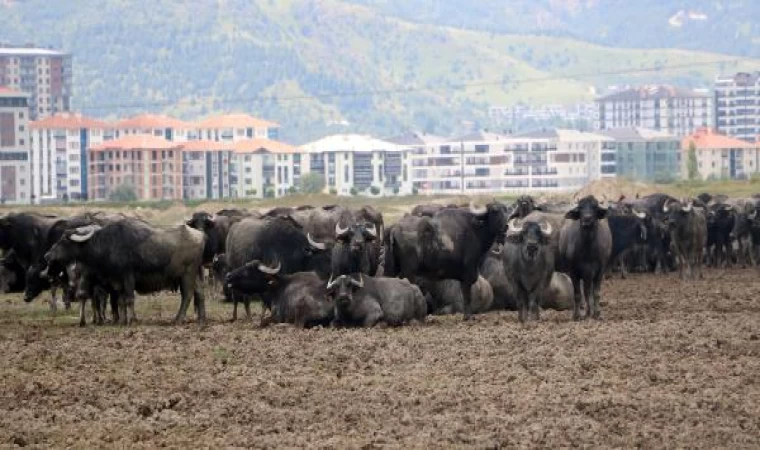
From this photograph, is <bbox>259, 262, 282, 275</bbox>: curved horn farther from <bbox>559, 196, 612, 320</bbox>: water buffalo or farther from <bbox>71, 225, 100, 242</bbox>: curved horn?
<bbox>559, 196, 612, 320</bbox>: water buffalo

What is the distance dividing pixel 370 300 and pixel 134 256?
393 centimetres

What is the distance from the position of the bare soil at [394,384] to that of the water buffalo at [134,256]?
84 cm

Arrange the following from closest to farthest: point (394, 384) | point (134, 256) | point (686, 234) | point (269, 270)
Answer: point (394, 384), point (269, 270), point (134, 256), point (686, 234)

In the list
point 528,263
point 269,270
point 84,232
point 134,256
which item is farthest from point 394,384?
point 84,232

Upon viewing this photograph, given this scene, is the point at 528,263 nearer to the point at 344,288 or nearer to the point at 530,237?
the point at 530,237

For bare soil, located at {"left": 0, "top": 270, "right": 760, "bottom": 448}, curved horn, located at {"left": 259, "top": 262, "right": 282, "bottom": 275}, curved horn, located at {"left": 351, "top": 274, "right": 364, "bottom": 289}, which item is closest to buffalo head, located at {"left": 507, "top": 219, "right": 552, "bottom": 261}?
bare soil, located at {"left": 0, "top": 270, "right": 760, "bottom": 448}

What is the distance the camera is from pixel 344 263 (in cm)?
2828

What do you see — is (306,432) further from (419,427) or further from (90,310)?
(90,310)

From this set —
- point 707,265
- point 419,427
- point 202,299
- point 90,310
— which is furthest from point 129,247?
point 707,265

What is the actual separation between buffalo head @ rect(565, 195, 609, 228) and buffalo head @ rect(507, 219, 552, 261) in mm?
568

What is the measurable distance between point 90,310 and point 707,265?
64.9 feet

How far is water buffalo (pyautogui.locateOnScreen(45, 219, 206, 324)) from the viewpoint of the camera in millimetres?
29188

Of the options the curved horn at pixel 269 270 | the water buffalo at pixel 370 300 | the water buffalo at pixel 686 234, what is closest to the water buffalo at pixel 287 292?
the curved horn at pixel 269 270

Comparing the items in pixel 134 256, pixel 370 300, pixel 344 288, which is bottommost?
pixel 370 300
